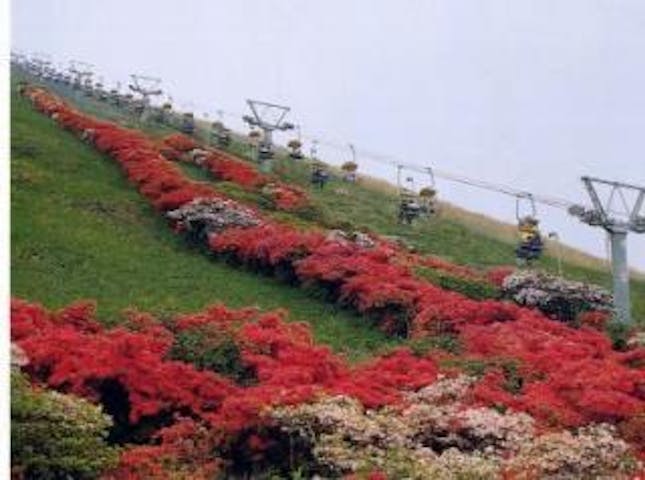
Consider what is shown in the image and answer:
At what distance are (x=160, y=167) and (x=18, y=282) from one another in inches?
658

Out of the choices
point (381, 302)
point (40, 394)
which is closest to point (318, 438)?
point (40, 394)

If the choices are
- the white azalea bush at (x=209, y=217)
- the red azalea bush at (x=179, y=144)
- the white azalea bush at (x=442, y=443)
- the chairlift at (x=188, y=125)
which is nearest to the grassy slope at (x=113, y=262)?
the white azalea bush at (x=209, y=217)

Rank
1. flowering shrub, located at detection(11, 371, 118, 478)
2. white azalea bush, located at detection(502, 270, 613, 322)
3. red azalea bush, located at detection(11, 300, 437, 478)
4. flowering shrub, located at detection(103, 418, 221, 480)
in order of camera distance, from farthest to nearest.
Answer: white azalea bush, located at detection(502, 270, 613, 322)
red azalea bush, located at detection(11, 300, 437, 478)
flowering shrub, located at detection(103, 418, 221, 480)
flowering shrub, located at detection(11, 371, 118, 478)

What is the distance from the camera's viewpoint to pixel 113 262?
3281 cm

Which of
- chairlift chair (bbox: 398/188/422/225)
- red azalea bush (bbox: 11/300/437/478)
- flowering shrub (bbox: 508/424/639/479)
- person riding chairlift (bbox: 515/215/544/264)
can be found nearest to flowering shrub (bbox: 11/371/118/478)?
red azalea bush (bbox: 11/300/437/478)

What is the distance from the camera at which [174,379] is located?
17766 millimetres

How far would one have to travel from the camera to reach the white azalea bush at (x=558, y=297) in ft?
105

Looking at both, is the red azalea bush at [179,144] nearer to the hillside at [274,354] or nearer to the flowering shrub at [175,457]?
the hillside at [274,354]

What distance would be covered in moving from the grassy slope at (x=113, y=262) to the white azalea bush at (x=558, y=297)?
5441mm

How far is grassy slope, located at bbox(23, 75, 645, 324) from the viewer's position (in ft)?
153

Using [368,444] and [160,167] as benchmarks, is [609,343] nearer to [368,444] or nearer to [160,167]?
[368,444]

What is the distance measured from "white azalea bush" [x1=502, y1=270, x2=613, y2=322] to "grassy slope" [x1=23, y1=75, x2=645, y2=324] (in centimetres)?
490

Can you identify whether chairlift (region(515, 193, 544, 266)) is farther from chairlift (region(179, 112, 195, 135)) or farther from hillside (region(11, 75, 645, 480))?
chairlift (region(179, 112, 195, 135))

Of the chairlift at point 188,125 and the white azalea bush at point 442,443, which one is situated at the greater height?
the chairlift at point 188,125
